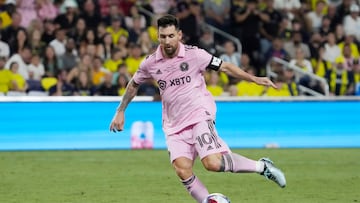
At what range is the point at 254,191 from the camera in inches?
435

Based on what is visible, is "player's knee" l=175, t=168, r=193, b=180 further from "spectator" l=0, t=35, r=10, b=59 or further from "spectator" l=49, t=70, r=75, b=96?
"spectator" l=0, t=35, r=10, b=59

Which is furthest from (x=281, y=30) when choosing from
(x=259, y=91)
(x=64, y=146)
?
(x=64, y=146)

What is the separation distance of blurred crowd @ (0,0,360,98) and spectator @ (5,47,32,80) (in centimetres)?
2

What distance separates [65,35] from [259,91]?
13.7 feet

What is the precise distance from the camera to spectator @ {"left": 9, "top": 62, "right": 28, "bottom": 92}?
725 inches

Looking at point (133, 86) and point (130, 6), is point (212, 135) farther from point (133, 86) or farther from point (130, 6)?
point (130, 6)

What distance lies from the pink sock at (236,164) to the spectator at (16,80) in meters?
10.3

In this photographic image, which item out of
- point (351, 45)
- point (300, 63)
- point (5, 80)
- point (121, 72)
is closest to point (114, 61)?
point (121, 72)

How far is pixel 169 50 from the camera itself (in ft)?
28.6

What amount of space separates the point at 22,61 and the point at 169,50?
10.7 meters

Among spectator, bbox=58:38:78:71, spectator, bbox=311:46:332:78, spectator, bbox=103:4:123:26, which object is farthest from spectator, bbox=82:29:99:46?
spectator, bbox=311:46:332:78

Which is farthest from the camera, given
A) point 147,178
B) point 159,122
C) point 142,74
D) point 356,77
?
point 356,77

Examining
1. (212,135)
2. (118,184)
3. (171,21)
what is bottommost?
(118,184)

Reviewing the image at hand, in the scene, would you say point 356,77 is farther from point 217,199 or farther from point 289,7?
point 217,199
